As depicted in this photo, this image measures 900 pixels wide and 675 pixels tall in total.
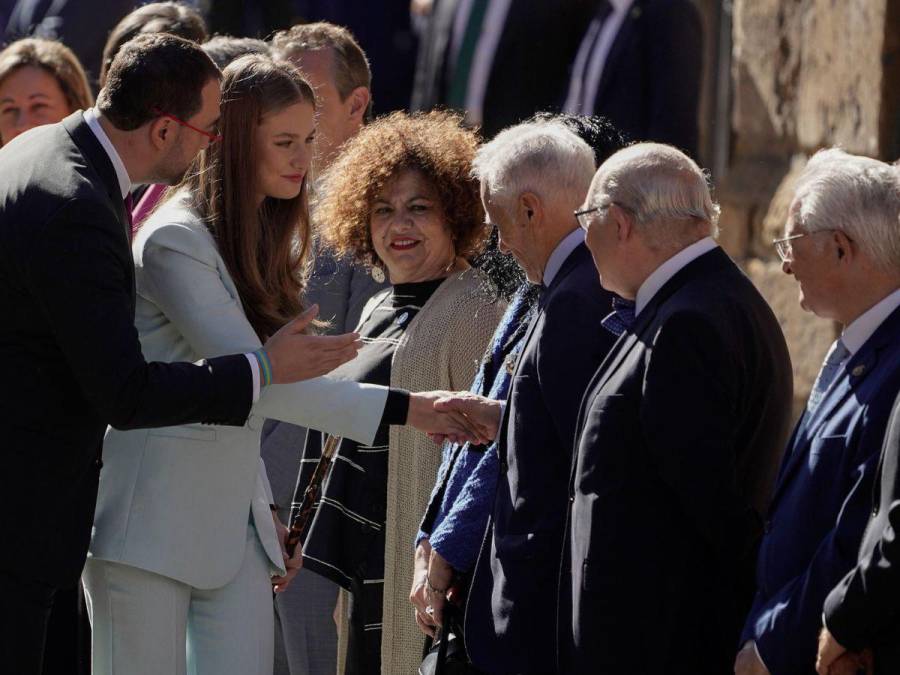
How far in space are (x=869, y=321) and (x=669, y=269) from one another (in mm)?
441

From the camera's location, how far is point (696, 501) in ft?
10.3

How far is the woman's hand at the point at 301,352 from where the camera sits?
3639 mm

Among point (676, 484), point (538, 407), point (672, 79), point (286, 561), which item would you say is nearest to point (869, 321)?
point (676, 484)

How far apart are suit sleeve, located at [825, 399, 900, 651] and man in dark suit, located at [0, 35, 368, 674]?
1358 mm

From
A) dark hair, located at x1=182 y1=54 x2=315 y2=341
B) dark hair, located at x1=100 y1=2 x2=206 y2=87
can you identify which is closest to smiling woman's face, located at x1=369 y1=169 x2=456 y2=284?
dark hair, located at x1=182 y1=54 x2=315 y2=341

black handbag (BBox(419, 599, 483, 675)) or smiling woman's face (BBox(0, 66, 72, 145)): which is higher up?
smiling woman's face (BBox(0, 66, 72, 145))

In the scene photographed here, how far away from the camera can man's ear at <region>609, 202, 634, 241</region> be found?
3.31 metres

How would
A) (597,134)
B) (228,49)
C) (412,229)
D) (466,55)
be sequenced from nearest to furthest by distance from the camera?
(597,134) < (412,229) < (228,49) < (466,55)

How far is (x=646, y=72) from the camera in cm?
538

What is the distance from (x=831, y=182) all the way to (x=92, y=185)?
1467 millimetres

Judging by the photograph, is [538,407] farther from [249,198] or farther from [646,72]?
[646,72]

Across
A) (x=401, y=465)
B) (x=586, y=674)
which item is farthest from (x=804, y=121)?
(x=586, y=674)

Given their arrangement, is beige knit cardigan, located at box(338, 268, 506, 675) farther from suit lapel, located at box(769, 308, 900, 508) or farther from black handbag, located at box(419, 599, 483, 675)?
suit lapel, located at box(769, 308, 900, 508)

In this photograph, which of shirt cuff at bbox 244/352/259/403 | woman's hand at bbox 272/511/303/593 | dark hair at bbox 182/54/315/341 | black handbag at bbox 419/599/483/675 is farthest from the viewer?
woman's hand at bbox 272/511/303/593
